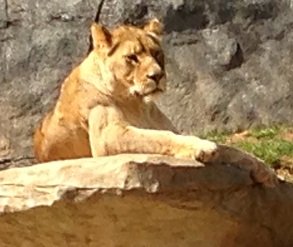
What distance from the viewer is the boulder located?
516cm

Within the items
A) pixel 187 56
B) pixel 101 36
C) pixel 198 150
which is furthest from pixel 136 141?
pixel 187 56

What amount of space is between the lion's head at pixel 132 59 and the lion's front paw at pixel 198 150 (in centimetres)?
34

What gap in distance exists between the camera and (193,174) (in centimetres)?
→ 521

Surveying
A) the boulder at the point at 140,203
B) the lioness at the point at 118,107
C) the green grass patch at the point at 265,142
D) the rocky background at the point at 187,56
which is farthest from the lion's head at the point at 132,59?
the rocky background at the point at 187,56

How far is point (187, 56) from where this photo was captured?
9.45m

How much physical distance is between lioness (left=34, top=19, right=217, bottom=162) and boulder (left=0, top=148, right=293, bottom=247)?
0.67 ft

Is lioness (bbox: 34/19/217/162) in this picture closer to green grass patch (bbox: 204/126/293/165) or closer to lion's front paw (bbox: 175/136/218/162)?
lion's front paw (bbox: 175/136/218/162)

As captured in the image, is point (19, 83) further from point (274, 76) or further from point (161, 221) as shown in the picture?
point (161, 221)

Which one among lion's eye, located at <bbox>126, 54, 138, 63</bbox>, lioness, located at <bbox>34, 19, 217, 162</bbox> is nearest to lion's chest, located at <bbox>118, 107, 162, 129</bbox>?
lioness, located at <bbox>34, 19, 217, 162</bbox>

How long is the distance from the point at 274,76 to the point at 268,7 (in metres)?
0.56

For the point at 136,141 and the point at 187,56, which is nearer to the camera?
the point at 136,141

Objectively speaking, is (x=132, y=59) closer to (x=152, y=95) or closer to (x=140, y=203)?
(x=152, y=95)

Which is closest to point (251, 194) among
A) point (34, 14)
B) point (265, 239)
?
point (265, 239)

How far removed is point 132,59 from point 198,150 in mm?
633
